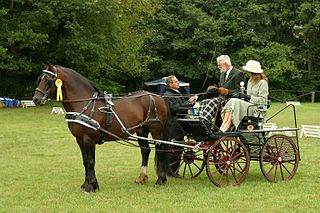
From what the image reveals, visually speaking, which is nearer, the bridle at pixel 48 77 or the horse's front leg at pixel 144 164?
the bridle at pixel 48 77

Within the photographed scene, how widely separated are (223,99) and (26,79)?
2818 centimetres

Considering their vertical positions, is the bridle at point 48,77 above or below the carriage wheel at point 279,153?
above

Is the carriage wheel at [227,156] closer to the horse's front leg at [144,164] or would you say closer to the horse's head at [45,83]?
the horse's front leg at [144,164]

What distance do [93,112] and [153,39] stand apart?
34209 millimetres

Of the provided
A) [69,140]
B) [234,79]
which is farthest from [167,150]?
[69,140]

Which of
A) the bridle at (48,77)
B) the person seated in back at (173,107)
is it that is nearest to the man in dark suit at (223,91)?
the person seated in back at (173,107)

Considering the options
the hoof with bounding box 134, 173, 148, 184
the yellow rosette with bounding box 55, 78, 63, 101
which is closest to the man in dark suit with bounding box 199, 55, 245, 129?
the hoof with bounding box 134, 173, 148, 184

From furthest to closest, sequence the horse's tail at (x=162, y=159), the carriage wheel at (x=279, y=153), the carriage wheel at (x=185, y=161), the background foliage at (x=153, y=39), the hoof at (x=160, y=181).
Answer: the background foliage at (x=153, y=39), the carriage wheel at (x=185, y=161), the carriage wheel at (x=279, y=153), the horse's tail at (x=162, y=159), the hoof at (x=160, y=181)

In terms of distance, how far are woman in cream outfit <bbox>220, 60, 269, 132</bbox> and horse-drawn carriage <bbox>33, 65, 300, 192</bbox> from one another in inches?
7.2

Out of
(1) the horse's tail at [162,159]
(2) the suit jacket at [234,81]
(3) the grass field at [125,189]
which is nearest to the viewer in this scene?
(3) the grass field at [125,189]

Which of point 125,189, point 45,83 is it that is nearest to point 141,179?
point 125,189

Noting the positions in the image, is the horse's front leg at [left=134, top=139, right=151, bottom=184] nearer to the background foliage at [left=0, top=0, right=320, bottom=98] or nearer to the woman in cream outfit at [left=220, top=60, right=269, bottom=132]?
the woman in cream outfit at [left=220, top=60, right=269, bottom=132]

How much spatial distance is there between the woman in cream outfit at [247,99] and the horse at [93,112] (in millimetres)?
1175

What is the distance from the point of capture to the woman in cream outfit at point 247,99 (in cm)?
891
